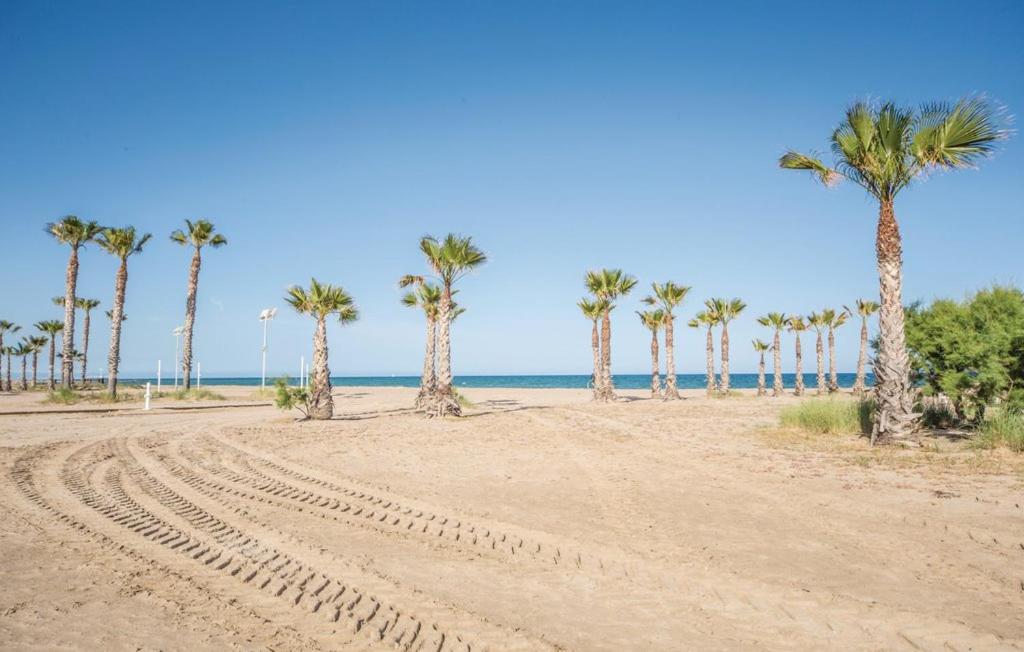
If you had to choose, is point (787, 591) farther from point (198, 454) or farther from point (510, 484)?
point (198, 454)

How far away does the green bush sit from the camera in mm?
17141

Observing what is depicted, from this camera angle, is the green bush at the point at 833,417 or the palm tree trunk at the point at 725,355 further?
the palm tree trunk at the point at 725,355

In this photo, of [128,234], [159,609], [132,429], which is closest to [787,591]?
[159,609]

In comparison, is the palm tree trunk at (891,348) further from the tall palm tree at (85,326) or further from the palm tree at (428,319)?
the tall palm tree at (85,326)

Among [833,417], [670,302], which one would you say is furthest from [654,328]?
[833,417]

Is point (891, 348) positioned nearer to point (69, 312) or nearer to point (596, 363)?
point (596, 363)

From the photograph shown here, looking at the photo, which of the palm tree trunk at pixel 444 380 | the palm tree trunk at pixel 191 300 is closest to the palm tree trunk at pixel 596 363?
the palm tree trunk at pixel 444 380

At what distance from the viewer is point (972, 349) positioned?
47.6 ft

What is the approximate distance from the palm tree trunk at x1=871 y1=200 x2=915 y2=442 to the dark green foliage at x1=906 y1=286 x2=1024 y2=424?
1.52 m

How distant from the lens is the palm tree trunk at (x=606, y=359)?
125 ft

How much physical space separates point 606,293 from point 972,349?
82.8 ft

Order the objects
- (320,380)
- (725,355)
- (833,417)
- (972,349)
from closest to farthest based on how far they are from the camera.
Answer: (972,349) → (833,417) → (320,380) → (725,355)

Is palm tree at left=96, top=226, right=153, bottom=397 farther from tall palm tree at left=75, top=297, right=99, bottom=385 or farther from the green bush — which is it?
the green bush

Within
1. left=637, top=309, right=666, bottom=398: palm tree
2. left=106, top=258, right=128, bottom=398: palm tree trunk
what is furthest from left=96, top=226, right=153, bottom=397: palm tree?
left=637, top=309, right=666, bottom=398: palm tree
